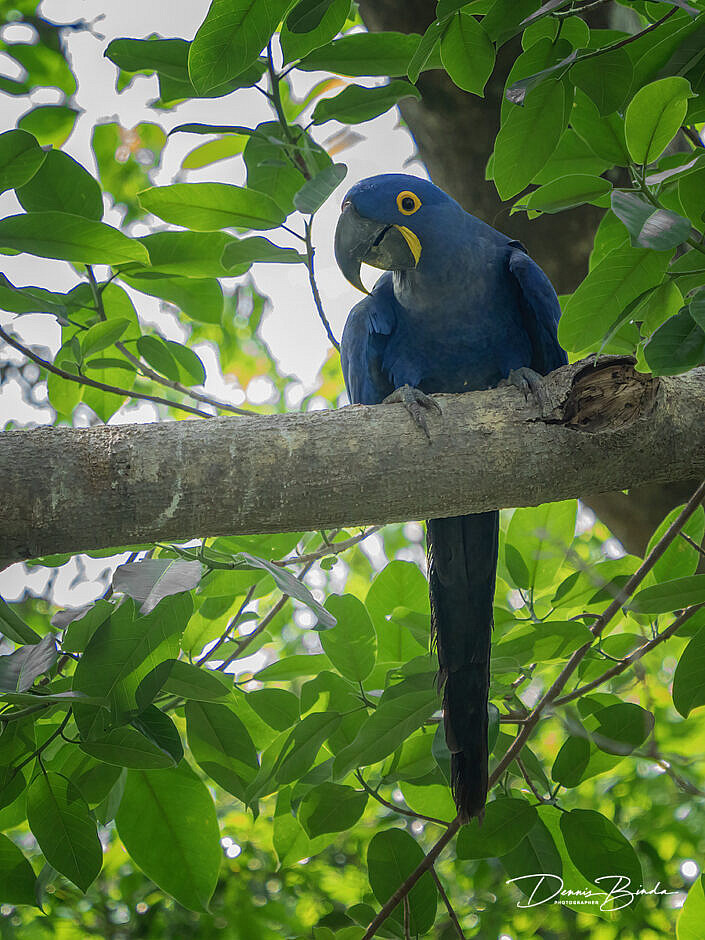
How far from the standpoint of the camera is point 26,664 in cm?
100

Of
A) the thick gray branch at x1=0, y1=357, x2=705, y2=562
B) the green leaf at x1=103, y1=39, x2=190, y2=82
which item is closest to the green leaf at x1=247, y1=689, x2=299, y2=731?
the thick gray branch at x1=0, y1=357, x2=705, y2=562

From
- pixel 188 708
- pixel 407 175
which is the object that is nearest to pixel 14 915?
pixel 188 708

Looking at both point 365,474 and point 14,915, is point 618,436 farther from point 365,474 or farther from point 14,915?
point 14,915

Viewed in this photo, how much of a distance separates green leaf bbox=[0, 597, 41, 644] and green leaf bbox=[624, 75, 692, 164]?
118 centimetres

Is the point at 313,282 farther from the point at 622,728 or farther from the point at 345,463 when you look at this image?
the point at 622,728

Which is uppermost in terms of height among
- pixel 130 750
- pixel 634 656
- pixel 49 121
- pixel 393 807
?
pixel 49 121

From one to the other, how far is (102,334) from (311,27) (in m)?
0.69

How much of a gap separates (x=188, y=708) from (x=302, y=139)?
1210 mm

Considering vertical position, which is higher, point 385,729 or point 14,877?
point 385,729

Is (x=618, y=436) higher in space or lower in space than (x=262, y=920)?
higher

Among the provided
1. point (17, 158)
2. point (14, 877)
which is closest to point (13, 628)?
point (14, 877)

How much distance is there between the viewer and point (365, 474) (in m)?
1.11

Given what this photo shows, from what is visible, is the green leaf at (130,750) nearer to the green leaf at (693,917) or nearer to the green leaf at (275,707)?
the green leaf at (275,707)

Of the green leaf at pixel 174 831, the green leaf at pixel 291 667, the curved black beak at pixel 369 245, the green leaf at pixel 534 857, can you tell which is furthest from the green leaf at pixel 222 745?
the curved black beak at pixel 369 245
